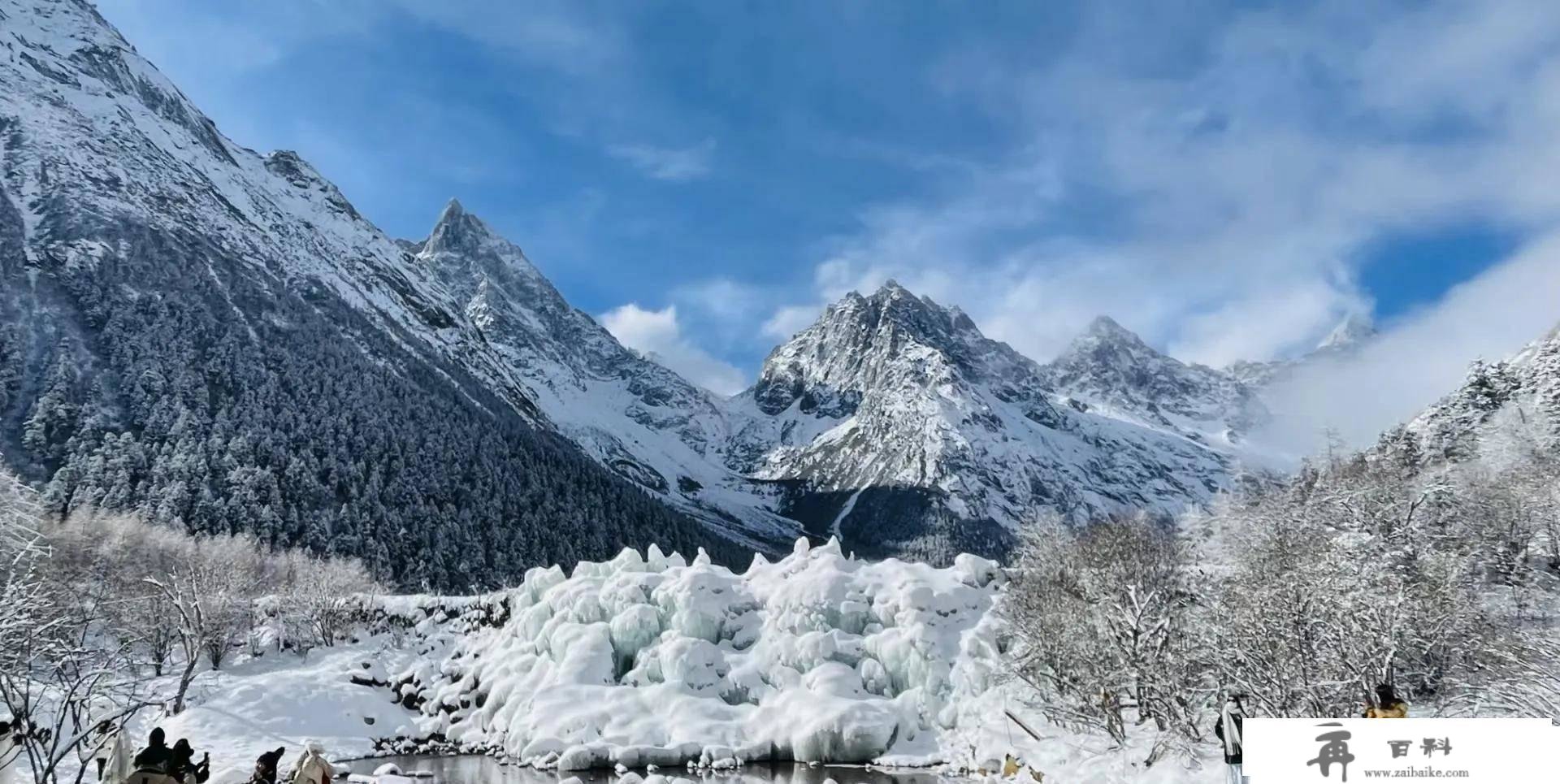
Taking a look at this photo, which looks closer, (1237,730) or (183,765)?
(1237,730)

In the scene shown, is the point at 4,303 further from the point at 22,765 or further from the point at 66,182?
the point at 22,765

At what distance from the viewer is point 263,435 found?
116 m

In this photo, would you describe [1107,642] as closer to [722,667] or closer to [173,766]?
[722,667]

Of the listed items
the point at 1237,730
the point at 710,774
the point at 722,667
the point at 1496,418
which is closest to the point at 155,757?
the point at 1237,730

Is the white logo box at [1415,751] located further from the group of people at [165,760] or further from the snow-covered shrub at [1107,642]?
the snow-covered shrub at [1107,642]

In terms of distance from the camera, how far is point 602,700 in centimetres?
3841


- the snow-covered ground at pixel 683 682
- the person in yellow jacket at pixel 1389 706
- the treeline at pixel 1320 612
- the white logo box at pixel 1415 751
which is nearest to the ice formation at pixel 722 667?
the snow-covered ground at pixel 683 682

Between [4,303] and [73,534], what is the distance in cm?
7301

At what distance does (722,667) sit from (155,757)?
30.2 metres

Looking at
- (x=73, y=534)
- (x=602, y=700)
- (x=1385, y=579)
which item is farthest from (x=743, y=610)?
(x=73, y=534)

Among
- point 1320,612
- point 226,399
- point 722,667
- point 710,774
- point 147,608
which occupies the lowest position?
point 710,774

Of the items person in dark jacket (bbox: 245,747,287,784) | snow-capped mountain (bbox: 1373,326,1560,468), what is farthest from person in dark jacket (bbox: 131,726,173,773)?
snow-capped mountain (bbox: 1373,326,1560,468)

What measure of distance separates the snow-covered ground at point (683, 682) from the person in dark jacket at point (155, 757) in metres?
24.4

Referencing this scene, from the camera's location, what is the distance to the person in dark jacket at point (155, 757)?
11547 mm
